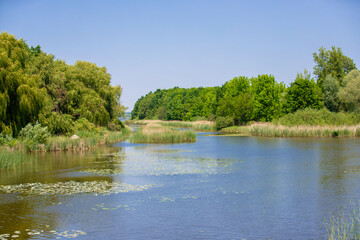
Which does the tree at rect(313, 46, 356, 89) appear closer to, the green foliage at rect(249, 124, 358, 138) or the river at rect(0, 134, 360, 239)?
the green foliage at rect(249, 124, 358, 138)

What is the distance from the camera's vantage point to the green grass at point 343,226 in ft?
36.3

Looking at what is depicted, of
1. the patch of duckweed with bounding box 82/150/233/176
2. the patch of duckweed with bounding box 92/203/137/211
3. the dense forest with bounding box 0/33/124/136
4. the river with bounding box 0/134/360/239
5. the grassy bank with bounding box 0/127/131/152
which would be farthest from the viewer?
the dense forest with bounding box 0/33/124/136

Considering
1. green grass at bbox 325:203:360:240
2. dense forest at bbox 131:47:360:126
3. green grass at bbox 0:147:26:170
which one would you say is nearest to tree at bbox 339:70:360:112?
dense forest at bbox 131:47:360:126

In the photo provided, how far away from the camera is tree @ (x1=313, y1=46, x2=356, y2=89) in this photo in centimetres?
8488

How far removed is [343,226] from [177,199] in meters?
6.80

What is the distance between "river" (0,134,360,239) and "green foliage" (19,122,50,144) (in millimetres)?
4604

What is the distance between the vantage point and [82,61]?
65.4 metres

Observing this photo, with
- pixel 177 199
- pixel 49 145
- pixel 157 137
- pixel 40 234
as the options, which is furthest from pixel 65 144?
pixel 40 234

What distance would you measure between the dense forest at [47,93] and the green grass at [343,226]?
26363 millimetres

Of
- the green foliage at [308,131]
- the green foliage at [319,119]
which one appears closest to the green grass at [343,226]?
the green foliage at [308,131]

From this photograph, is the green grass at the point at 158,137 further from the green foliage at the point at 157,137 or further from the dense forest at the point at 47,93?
the dense forest at the point at 47,93

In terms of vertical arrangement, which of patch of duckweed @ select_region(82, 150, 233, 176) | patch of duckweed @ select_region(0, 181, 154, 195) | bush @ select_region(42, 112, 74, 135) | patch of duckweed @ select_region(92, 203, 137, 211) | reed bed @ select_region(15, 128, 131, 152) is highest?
bush @ select_region(42, 112, 74, 135)

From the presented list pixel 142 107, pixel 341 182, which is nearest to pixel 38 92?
pixel 341 182

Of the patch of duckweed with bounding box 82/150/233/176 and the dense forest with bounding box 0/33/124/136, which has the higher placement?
the dense forest with bounding box 0/33/124/136
